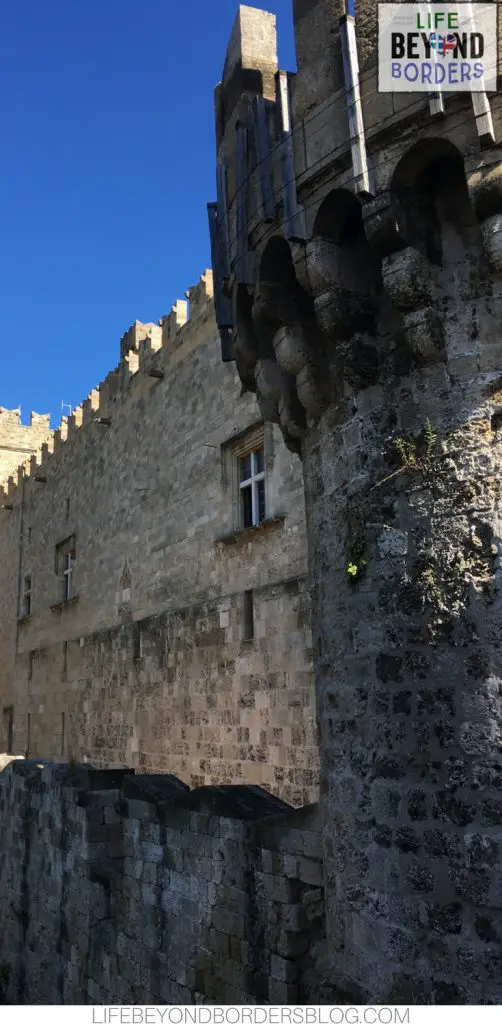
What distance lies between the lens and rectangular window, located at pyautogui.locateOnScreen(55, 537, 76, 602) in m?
17.6

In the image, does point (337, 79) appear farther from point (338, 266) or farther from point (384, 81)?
point (338, 266)

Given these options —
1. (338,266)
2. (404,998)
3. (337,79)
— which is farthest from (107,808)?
(337,79)

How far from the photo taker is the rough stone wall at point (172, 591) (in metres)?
9.52

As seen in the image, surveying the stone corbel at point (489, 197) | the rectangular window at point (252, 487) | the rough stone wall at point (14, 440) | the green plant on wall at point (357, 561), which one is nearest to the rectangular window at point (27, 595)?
the rough stone wall at point (14, 440)

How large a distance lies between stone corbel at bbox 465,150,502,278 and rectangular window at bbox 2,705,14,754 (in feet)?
64.5

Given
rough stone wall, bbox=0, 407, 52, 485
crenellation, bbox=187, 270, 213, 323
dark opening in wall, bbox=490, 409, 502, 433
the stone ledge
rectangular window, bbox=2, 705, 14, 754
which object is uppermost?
rough stone wall, bbox=0, 407, 52, 485

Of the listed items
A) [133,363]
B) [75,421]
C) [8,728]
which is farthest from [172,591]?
[8,728]

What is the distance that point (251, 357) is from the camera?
15.7 feet

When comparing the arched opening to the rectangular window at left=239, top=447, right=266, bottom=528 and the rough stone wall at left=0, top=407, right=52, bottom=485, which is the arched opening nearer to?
the rectangular window at left=239, top=447, right=266, bottom=528

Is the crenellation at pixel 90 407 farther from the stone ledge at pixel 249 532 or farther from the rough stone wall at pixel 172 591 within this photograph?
the stone ledge at pixel 249 532

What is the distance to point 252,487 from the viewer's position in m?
10.9

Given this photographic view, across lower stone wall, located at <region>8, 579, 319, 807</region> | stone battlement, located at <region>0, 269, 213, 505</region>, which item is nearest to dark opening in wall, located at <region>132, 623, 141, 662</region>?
lower stone wall, located at <region>8, 579, 319, 807</region>

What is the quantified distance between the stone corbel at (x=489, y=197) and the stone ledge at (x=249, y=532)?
250 inches

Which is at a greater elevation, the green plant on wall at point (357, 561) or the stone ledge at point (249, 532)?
the stone ledge at point (249, 532)
